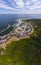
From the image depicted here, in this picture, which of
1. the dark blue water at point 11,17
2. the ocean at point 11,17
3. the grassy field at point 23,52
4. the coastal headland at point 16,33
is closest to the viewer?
the grassy field at point 23,52

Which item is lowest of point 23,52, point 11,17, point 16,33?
point 23,52

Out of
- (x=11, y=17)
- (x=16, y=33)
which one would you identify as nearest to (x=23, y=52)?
(x=16, y=33)

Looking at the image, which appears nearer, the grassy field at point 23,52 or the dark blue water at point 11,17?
the grassy field at point 23,52

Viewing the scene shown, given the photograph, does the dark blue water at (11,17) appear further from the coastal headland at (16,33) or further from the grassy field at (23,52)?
the grassy field at (23,52)

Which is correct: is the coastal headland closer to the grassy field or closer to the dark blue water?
the grassy field

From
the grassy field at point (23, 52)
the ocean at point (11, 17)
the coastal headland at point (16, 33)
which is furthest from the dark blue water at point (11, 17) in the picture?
the grassy field at point (23, 52)

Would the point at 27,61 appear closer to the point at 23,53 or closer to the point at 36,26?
the point at 23,53

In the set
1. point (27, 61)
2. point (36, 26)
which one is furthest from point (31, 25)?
point (27, 61)

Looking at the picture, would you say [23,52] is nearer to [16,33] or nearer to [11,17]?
[16,33]
